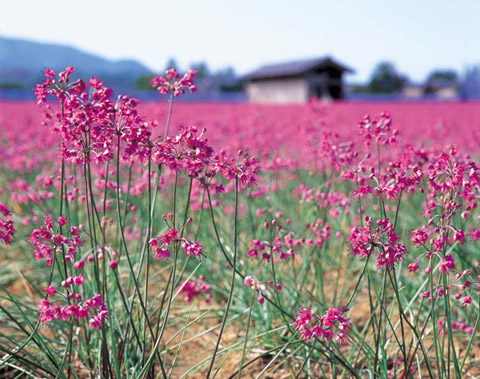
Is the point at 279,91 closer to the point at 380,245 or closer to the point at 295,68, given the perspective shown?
the point at 295,68

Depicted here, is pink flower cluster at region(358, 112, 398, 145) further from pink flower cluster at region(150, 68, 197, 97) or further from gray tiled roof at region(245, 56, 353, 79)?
gray tiled roof at region(245, 56, 353, 79)

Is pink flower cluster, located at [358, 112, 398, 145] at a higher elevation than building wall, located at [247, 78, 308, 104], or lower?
lower

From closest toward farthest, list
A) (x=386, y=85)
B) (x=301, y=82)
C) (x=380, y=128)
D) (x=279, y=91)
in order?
(x=380, y=128)
(x=301, y=82)
(x=279, y=91)
(x=386, y=85)

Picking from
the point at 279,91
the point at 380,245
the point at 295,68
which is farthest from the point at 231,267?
the point at 295,68

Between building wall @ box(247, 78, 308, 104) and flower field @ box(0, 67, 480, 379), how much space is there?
34781 millimetres

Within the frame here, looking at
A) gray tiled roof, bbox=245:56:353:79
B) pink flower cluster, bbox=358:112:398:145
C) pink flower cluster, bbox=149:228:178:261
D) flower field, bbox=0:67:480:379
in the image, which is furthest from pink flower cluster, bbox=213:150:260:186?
gray tiled roof, bbox=245:56:353:79

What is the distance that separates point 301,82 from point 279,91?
7.00 ft

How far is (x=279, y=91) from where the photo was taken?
41.1 metres

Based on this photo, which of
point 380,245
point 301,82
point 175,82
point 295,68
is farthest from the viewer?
point 295,68

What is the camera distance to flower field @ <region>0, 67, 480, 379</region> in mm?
1836

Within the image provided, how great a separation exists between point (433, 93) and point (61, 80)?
7404 cm

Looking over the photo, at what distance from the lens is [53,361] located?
7.09 ft

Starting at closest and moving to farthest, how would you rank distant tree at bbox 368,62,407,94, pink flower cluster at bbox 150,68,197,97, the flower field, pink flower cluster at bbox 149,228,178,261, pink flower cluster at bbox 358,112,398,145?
pink flower cluster at bbox 149,228,178,261
the flower field
pink flower cluster at bbox 150,68,197,97
pink flower cluster at bbox 358,112,398,145
distant tree at bbox 368,62,407,94

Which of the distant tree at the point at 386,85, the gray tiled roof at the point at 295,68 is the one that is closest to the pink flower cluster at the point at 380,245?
the gray tiled roof at the point at 295,68
